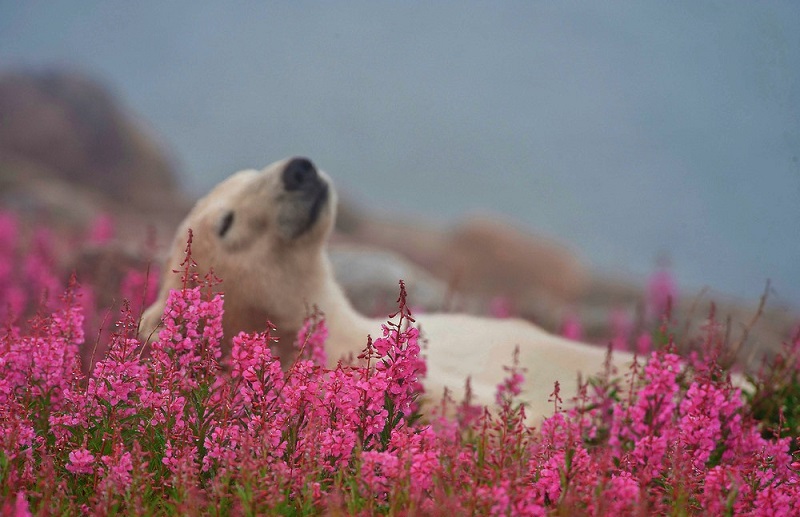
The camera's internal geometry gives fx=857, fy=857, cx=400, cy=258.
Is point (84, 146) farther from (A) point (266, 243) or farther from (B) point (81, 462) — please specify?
(B) point (81, 462)

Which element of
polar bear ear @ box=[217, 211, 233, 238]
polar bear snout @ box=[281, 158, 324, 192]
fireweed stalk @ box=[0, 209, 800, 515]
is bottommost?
fireweed stalk @ box=[0, 209, 800, 515]

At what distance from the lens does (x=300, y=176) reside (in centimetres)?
470

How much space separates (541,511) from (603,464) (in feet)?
0.61

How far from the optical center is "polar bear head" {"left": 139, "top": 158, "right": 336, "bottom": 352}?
14.8ft

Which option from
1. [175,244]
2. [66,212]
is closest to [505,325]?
[175,244]

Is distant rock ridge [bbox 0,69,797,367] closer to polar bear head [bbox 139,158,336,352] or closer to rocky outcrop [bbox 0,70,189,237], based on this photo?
rocky outcrop [bbox 0,70,189,237]

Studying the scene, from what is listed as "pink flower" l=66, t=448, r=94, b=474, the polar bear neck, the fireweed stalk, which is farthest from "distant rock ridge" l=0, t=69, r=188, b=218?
"pink flower" l=66, t=448, r=94, b=474

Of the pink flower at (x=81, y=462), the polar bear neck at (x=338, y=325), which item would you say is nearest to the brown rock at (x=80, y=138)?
the polar bear neck at (x=338, y=325)

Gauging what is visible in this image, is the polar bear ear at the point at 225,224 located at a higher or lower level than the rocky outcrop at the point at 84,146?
lower

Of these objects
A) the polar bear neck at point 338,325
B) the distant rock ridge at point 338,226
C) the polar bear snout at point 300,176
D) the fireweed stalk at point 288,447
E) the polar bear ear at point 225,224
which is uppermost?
the distant rock ridge at point 338,226

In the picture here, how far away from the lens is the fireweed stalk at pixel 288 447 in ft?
7.23

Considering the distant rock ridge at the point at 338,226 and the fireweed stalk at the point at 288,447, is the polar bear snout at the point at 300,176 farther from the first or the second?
the distant rock ridge at the point at 338,226

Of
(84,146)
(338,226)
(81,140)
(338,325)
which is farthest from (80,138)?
(338,325)

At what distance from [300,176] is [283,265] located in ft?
1.63
